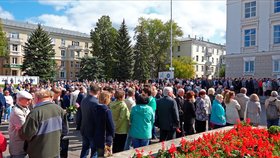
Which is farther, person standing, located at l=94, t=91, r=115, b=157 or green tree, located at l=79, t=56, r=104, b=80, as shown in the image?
green tree, located at l=79, t=56, r=104, b=80

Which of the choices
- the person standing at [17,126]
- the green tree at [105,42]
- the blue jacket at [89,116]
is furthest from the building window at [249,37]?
the person standing at [17,126]

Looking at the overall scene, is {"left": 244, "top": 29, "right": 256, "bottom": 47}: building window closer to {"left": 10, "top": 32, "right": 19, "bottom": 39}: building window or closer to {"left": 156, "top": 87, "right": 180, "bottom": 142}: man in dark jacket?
{"left": 156, "top": 87, "right": 180, "bottom": 142}: man in dark jacket

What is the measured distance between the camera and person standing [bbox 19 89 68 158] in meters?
4.36

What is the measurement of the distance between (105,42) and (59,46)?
26.1 metres

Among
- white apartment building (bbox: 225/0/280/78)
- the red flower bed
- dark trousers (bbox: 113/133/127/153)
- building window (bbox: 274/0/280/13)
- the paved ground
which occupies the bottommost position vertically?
the paved ground

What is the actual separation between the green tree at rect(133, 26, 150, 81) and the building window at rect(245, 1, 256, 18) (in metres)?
23.8

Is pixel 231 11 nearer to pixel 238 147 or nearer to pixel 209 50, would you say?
pixel 238 147

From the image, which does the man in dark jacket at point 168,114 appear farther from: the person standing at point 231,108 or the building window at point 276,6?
the building window at point 276,6

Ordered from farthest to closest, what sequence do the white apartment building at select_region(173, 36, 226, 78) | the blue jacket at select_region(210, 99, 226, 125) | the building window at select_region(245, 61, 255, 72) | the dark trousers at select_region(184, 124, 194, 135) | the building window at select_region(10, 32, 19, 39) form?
the white apartment building at select_region(173, 36, 226, 78) → the building window at select_region(10, 32, 19, 39) → the building window at select_region(245, 61, 255, 72) → the blue jacket at select_region(210, 99, 226, 125) → the dark trousers at select_region(184, 124, 194, 135)

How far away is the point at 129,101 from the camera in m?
8.35

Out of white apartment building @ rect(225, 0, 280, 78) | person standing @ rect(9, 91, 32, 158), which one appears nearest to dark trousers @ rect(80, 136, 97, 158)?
person standing @ rect(9, 91, 32, 158)

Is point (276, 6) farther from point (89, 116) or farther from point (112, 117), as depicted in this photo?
point (89, 116)

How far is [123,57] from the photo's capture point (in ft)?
172

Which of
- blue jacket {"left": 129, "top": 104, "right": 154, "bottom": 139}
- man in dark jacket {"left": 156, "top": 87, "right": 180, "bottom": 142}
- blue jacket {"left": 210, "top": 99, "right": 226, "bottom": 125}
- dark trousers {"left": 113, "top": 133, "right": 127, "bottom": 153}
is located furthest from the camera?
blue jacket {"left": 210, "top": 99, "right": 226, "bottom": 125}
